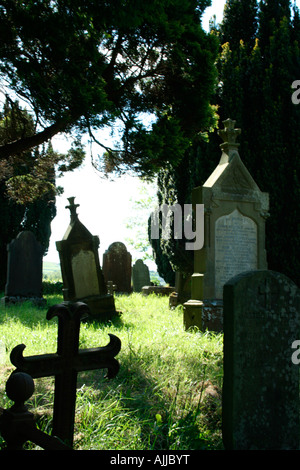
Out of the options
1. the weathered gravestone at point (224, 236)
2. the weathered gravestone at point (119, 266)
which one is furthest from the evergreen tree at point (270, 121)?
the weathered gravestone at point (119, 266)

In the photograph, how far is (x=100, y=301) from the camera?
858cm

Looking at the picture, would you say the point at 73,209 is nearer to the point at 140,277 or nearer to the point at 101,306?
the point at 101,306

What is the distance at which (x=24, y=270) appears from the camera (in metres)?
11.5

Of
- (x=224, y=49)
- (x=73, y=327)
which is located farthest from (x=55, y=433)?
(x=224, y=49)

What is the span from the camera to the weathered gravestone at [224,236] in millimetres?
6836

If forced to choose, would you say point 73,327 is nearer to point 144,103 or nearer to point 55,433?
point 55,433

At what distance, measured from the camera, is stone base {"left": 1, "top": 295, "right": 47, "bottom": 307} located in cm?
1105

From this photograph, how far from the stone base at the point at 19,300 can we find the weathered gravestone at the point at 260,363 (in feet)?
28.8

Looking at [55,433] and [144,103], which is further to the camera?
[144,103]

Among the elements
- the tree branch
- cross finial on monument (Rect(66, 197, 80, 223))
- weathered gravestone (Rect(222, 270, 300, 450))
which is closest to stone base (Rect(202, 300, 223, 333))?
weathered gravestone (Rect(222, 270, 300, 450))

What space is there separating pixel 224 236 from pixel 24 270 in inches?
254

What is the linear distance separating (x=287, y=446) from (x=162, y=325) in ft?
12.9

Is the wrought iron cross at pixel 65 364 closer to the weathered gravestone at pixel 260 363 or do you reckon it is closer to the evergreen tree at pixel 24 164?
the weathered gravestone at pixel 260 363

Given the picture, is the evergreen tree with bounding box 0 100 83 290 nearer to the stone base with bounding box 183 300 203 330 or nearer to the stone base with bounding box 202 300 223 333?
the stone base with bounding box 183 300 203 330
